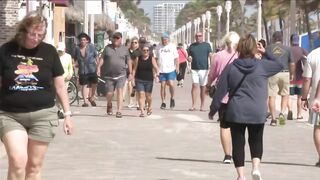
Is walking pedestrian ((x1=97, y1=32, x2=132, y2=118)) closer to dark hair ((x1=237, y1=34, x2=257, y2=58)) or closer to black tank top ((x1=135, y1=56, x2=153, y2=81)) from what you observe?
black tank top ((x1=135, y1=56, x2=153, y2=81))

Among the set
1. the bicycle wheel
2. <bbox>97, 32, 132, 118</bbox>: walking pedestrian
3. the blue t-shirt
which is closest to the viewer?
<bbox>97, 32, 132, 118</bbox>: walking pedestrian

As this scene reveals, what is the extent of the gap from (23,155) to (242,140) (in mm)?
2888

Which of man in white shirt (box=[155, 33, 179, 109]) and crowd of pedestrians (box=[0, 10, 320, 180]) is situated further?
man in white shirt (box=[155, 33, 179, 109])

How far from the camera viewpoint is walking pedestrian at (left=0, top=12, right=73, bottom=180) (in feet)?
Result: 19.8

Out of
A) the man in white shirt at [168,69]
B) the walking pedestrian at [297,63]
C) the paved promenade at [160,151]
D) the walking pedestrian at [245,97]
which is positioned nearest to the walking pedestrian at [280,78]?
the walking pedestrian at [297,63]

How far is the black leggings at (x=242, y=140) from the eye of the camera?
808cm

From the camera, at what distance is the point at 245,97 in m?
8.05

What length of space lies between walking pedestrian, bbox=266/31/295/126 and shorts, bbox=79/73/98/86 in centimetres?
539

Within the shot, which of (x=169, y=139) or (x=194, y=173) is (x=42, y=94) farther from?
(x=169, y=139)

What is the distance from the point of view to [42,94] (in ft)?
20.3

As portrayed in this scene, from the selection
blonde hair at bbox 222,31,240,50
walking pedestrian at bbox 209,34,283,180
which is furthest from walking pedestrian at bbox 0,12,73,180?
blonde hair at bbox 222,31,240,50

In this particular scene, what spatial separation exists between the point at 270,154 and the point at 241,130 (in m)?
2.85

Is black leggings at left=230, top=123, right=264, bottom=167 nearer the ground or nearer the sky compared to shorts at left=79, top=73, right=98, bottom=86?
nearer the ground

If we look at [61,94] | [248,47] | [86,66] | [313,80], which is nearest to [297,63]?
[86,66]
